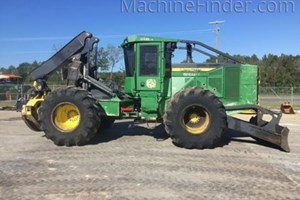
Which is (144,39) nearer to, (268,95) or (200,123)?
(200,123)

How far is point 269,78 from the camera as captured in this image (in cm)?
6291

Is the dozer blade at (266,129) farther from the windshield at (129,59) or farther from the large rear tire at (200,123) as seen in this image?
the windshield at (129,59)

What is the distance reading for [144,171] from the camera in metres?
7.86

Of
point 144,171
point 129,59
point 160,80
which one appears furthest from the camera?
point 129,59

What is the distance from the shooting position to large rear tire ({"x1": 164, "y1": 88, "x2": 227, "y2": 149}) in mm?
10219

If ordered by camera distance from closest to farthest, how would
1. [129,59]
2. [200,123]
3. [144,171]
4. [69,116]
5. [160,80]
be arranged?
[144,171], [200,123], [69,116], [160,80], [129,59]

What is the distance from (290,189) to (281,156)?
2883 millimetres

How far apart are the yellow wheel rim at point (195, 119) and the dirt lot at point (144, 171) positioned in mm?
624

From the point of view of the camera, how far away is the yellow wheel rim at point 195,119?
1038cm

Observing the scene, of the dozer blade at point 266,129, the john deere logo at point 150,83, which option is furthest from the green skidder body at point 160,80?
the dozer blade at point 266,129

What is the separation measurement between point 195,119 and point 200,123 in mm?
174

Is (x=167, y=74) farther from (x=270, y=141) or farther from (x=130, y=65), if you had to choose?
(x=270, y=141)

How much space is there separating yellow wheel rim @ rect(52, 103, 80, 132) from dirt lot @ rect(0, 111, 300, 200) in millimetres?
616

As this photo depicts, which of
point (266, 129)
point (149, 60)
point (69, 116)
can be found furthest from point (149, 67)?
point (266, 129)
